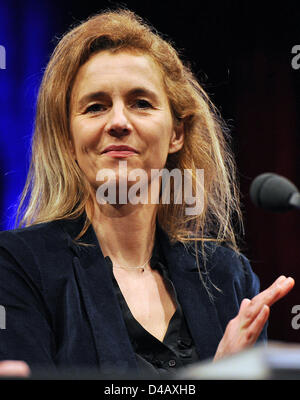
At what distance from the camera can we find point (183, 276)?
1.50 meters

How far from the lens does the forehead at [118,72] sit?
4.63 feet

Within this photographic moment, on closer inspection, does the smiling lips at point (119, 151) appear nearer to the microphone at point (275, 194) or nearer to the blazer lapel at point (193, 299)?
the blazer lapel at point (193, 299)

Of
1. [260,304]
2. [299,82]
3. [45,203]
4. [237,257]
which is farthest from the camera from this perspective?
[299,82]

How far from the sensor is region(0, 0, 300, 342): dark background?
1949mm

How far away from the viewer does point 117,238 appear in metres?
1.46

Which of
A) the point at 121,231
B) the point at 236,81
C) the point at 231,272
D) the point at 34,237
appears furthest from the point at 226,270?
the point at 236,81

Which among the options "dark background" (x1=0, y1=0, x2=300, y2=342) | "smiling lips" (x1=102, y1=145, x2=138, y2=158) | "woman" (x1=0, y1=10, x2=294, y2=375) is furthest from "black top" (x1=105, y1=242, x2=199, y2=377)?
"dark background" (x1=0, y1=0, x2=300, y2=342)

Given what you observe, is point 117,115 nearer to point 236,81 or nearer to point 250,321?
point 250,321

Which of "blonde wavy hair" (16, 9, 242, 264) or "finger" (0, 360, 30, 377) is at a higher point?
"blonde wavy hair" (16, 9, 242, 264)

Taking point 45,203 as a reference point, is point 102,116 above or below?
above

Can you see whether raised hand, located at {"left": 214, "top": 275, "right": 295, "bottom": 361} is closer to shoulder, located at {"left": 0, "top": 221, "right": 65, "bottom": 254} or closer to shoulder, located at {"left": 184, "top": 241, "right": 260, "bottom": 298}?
shoulder, located at {"left": 184, "top": 241, "right": 260, "bottom": 298}

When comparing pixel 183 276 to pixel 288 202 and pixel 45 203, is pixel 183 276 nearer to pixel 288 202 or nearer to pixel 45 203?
pixel 45 203
